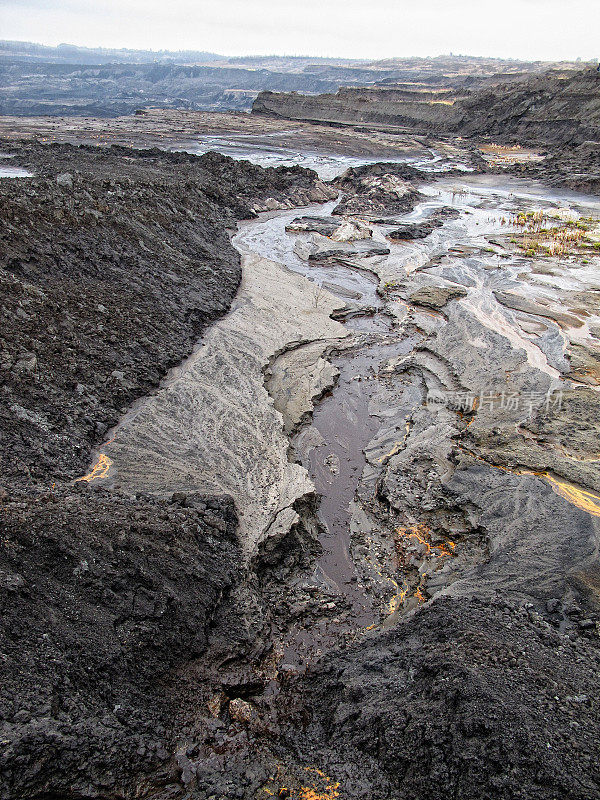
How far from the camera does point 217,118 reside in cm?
6425

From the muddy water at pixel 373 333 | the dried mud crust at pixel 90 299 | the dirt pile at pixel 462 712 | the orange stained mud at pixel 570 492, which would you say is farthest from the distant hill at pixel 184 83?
the dirt pile at pixel 462 712

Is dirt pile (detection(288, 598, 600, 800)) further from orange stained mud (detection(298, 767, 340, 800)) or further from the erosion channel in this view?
the erosion channel

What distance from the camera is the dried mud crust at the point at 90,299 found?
10086 mm

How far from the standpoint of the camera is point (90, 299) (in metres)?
13.2

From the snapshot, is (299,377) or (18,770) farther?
(299,377)

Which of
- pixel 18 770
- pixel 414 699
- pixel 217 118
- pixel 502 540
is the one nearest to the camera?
pixel 18 770

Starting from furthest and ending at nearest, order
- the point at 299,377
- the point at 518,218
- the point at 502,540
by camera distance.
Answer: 1. the point at 518,218
2. the point at 299,377
3. the point at 502,540

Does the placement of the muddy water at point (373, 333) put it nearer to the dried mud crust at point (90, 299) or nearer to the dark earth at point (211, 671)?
the dark earth at point (211, 671)

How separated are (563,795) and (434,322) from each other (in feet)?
46.0

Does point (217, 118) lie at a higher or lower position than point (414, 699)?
higher

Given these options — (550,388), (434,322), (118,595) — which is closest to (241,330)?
(434,322)

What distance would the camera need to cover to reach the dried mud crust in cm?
1009

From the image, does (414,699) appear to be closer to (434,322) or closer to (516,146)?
(434,322)

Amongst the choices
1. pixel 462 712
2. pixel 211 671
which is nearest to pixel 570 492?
pixel 462 712
